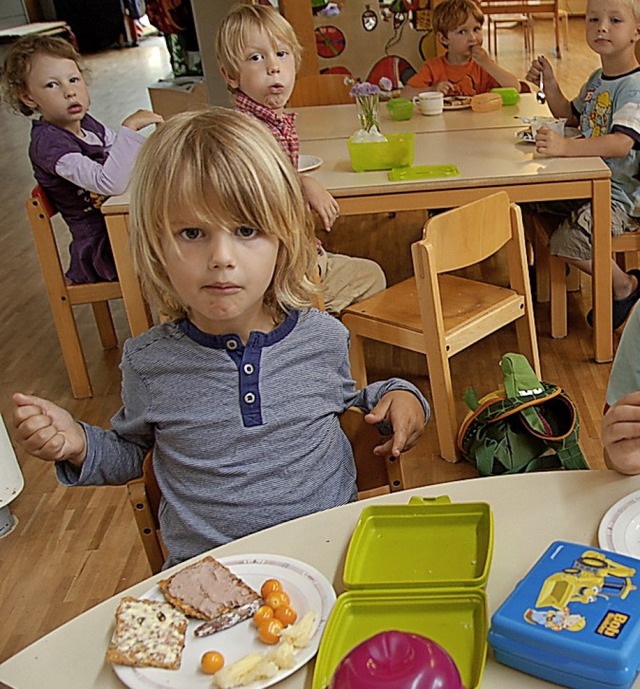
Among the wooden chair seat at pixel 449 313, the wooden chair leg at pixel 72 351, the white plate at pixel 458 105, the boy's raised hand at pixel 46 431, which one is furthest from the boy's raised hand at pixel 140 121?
the boy's raised hand at pixel 46 431

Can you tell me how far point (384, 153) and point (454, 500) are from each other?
161cm

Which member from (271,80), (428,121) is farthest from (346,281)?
(428,121)

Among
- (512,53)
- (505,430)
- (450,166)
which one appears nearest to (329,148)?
(450,166)

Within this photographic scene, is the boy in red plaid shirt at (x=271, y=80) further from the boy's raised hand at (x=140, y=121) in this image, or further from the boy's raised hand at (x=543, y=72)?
the boy's raised hand at (x=543, y=72)

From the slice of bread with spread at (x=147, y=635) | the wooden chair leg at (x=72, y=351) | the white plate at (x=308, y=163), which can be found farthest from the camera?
the wooden chair leg at (x=72, y=351)

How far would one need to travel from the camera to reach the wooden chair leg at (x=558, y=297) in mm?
2668

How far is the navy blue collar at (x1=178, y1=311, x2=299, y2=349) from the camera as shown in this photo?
117 centimetres

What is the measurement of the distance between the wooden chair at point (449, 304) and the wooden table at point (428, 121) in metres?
0.70

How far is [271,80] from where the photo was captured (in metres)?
2.28

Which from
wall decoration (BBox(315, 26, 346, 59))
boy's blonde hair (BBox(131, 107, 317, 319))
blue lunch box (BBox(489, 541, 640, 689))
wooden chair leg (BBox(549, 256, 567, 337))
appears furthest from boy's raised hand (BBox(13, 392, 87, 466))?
wall decoration (BBox(315, 26, 346, 59))

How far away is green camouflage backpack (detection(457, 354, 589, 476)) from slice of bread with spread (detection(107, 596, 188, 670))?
1194 millimetres

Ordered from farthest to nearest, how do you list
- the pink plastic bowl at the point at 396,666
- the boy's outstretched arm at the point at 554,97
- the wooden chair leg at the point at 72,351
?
the boy's outstretched arm at the point at 554,97 → the wooden chair leg at the point at 72,351 → the pink plastic bowl at the point at 396,666

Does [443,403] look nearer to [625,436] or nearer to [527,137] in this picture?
[527,137]

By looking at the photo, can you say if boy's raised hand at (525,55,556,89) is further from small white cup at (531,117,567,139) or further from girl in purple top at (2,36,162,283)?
girl in purple top at (2,36,162,283)
